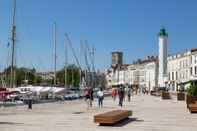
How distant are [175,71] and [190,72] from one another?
1679 cm

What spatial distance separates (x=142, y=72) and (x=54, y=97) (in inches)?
4989

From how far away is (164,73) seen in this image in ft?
409

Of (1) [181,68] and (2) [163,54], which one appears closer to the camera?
(2) [163,54]

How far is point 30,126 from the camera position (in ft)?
64.6

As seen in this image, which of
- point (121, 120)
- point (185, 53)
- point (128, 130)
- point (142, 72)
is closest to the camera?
point (128, 130)

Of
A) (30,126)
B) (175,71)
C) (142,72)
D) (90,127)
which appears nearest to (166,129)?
(90,127)

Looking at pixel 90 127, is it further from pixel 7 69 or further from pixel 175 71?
pixel 175 71

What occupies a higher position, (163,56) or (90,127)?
Result: (163,56)

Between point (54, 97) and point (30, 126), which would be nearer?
point (30, 126)

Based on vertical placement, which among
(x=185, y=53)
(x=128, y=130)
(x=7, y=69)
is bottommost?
(x=128, y=130)

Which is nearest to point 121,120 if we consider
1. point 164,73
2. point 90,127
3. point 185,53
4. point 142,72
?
point 90,127

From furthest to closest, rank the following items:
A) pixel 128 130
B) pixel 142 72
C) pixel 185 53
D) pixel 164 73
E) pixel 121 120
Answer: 1. pixel 142 72
2. pixel 185 53
3. pixel 164 73
4. pixel 121 120
5. pixel 128 130

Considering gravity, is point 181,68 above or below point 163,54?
below

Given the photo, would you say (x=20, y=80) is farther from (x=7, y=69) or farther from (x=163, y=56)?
(x=7, y=69)
